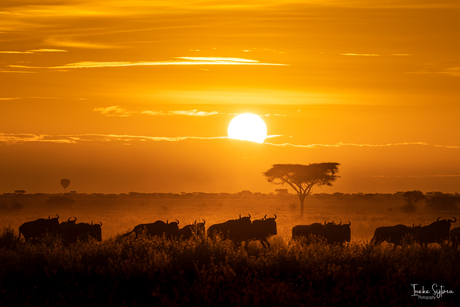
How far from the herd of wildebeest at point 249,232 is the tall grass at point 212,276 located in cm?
368

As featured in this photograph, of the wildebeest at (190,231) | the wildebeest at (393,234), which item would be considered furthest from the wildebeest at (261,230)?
the wildebeest at (393,234)

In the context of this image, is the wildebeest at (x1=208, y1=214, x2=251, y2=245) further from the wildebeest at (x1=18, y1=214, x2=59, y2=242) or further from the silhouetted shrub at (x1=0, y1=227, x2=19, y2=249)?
the silhouetted shrub at (x1=0, y1=227, x2=19, y2=249)

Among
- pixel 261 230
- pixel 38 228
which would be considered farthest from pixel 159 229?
pixel 38 228

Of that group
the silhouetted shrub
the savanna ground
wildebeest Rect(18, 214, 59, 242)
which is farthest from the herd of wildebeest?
the savanna ground

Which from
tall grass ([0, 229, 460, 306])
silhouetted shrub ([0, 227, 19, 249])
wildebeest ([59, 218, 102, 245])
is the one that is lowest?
tall grass ([0, 229, 460, 306])

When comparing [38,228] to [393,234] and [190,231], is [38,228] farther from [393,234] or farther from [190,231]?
[393,234]

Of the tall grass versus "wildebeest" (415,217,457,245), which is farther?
"wildebeest" (415,217,457,245)

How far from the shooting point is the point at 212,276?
15.1m

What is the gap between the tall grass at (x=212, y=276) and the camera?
44.6ft

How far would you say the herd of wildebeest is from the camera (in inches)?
932

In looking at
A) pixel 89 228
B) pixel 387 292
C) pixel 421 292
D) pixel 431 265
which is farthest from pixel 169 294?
pixel 89 228

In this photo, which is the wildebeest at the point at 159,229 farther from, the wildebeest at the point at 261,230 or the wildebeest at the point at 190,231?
the wildebeest at the point at 261,230

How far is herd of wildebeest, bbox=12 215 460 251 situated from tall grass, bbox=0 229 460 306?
3.68 m

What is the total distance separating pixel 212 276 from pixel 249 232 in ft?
30.4
